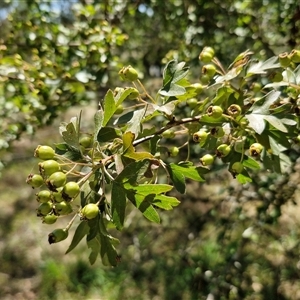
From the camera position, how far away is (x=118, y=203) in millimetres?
791

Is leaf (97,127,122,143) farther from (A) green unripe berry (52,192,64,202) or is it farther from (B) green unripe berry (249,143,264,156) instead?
(B) green unripe berry (249,143,264,156)

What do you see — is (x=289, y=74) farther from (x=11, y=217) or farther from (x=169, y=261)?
(x=11, y=217)

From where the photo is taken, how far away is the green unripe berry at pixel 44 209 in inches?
31.8

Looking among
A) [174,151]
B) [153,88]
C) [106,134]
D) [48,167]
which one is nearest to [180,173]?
[174,151]

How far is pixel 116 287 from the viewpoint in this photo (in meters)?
3.11

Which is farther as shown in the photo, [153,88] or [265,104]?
[153,88]

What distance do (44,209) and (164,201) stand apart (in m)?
0.24

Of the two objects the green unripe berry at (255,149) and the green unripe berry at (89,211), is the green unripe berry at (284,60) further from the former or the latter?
the green unripe berry at (89,211)

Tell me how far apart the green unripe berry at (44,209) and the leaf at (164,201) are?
21 centimetres

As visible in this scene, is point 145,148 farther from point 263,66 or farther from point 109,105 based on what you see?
point 263,66

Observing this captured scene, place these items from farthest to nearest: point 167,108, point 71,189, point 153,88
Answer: point 153,88 < point 167,108 < point 71,189

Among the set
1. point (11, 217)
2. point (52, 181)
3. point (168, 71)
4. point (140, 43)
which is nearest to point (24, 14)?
point (140, 43)

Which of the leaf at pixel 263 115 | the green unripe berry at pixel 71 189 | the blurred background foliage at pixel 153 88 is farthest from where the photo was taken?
the blurred background foliage at pixel 153 88

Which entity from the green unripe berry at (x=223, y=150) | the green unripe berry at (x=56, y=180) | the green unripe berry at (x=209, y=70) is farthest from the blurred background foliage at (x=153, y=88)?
the green unripe berry at (x=56, y=180)
